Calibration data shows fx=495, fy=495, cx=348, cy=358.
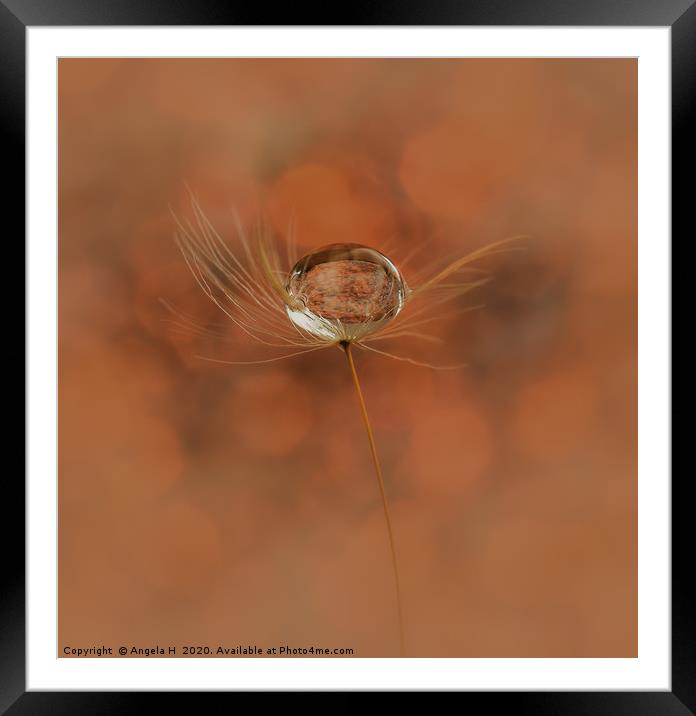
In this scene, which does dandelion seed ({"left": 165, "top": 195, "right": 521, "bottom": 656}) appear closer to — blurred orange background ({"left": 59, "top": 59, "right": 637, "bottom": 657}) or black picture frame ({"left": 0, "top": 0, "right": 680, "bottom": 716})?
blurred orange background ({"left": 59, "top": 59, "right": 637, "bottom": 657})

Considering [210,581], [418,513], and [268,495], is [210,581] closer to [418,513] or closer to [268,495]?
[268,495]

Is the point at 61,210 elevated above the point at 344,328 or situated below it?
above

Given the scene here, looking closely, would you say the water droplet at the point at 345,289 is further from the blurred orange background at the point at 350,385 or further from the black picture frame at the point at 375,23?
the black picture frame at the point at 375,23

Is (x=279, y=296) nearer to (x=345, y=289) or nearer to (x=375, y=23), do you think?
(x=345, y=289)

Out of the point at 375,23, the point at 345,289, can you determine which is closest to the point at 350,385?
the point at 345,289

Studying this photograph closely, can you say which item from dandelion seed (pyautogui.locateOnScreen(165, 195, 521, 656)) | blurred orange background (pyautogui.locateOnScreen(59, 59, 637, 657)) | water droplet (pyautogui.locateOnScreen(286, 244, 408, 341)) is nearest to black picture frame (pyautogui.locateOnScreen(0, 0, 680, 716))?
blurred orange background (pyautogui.locateOnScreen(59, 59, 637, 657))

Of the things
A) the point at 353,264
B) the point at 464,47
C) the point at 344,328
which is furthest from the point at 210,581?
the point at 464,47
